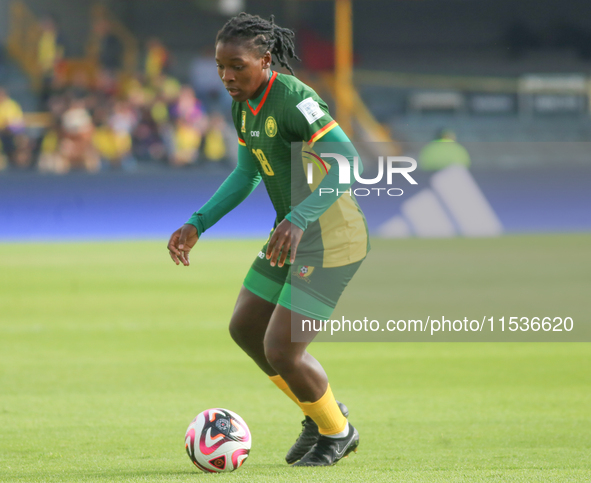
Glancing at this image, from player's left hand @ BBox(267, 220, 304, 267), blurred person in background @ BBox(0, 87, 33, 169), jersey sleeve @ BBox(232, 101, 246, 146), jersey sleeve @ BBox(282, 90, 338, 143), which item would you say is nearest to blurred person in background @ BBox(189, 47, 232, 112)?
blurred person in background @ BBox(0, 87, 33, 169)

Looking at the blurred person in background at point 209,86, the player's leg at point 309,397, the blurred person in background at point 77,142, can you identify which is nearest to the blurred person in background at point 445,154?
the blurred person in background at point 209,86

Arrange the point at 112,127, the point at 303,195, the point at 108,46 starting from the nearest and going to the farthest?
the point at 303,195 < the point at 112,127 < the point at 108,46

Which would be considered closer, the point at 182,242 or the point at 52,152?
the point at 182,242

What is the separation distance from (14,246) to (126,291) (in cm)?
634

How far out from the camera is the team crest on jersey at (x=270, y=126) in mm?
4051

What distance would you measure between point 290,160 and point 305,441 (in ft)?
4.61

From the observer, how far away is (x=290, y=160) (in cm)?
414

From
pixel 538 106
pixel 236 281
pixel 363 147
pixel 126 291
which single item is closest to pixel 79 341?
pixel 126 291

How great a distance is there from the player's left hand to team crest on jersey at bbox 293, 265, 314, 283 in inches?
13.6

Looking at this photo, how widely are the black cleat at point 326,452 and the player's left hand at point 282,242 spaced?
1.04 metres

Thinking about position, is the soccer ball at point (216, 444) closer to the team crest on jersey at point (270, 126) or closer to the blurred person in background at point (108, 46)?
the team crest on jersey at point (270, 126)

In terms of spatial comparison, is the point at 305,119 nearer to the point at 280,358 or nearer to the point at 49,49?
the point at 280,358

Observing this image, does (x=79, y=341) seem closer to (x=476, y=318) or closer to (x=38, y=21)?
(x=476, y=318)

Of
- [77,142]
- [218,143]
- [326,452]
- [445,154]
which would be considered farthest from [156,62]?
[326,452]
